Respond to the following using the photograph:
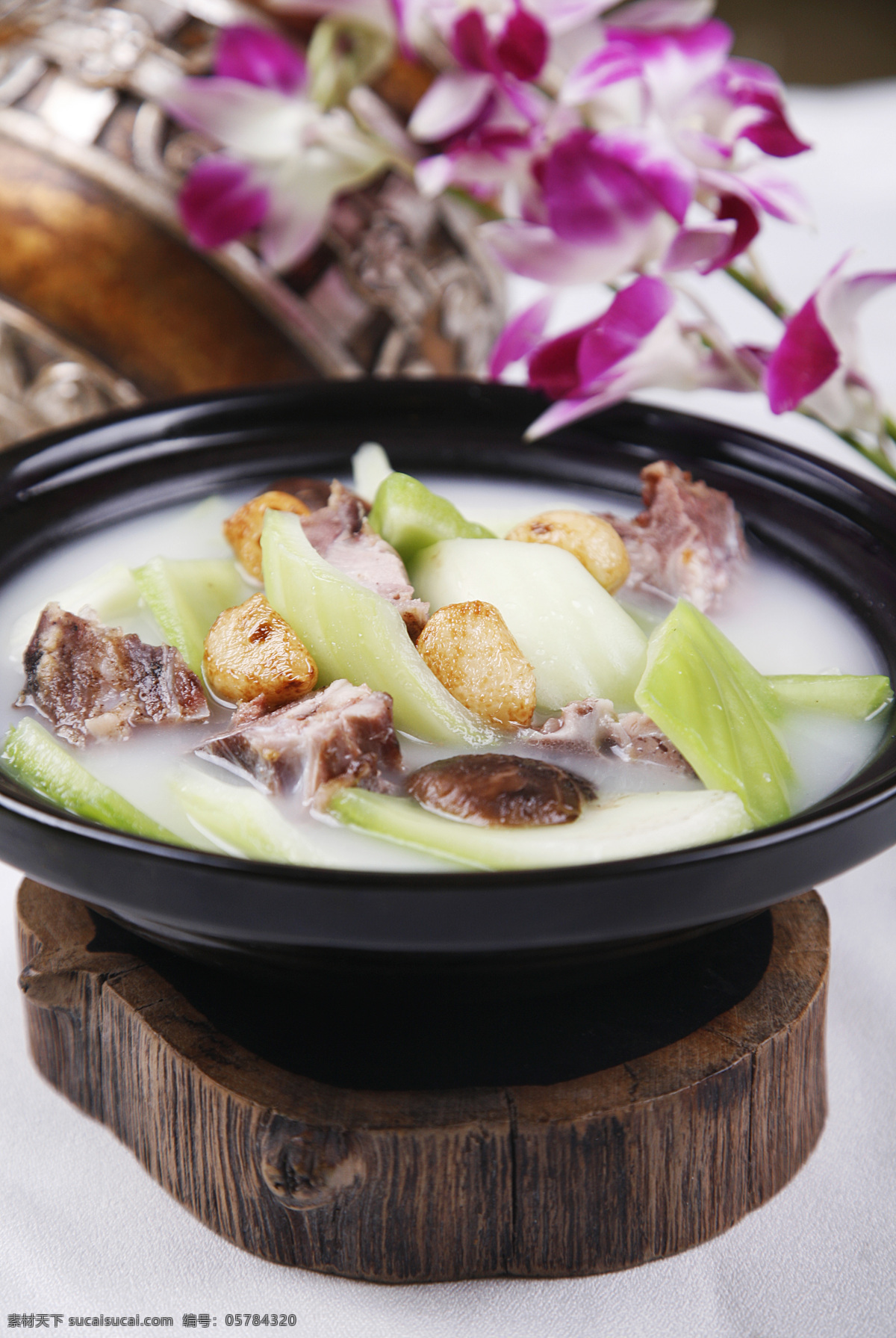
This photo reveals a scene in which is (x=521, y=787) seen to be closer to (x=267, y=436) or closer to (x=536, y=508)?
(x=536, y=508)

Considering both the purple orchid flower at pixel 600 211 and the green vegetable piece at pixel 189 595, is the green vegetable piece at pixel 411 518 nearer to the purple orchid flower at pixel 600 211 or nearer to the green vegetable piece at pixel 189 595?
the green vegetable piece at pixel 189 595

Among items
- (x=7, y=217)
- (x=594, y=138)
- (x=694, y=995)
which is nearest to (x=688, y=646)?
(x=694, y=995)

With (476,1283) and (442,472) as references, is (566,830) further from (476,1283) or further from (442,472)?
(442,472)

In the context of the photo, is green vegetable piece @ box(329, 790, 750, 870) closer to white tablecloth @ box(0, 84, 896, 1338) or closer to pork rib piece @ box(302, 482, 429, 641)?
pork rib piece @ box(302, 482, 429, 641)

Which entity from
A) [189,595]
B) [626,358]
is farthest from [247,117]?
[189,595]

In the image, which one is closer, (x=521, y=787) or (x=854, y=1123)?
(x=521, y=787)

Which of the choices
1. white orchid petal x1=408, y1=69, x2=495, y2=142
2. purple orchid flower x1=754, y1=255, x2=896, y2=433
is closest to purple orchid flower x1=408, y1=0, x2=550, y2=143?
white orchid petal x1=408, y1=69, x2=495, y2=142

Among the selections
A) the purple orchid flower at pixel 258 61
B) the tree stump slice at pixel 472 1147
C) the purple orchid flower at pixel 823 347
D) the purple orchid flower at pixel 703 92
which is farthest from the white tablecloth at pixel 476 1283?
the purple orchid flower at pixel 258 61
